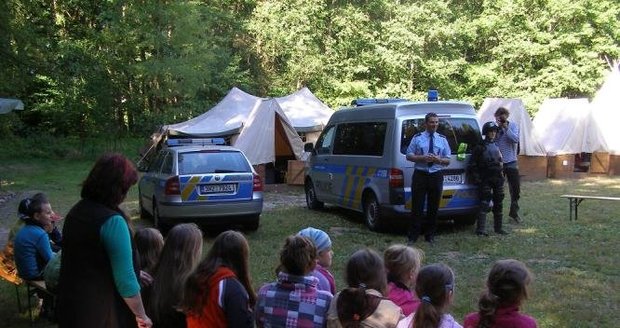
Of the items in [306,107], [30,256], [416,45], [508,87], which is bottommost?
[30,256]

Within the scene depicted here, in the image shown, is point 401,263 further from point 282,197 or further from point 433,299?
point 282,197

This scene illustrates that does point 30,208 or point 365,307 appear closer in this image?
point 365,307

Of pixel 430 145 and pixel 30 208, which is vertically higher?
pixel 430 145

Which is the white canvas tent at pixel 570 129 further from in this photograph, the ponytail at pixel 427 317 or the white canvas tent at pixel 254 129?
the ponytail at pixel 427 317

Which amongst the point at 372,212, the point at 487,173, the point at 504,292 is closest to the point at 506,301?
the point at 504,292

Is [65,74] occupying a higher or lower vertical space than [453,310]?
higher

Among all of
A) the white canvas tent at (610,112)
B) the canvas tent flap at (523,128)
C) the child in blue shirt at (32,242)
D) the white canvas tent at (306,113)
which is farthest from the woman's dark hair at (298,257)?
the white canvas tent at (610,112)

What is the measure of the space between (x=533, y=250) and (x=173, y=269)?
6.11m

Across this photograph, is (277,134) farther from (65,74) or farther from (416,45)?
(416,45)

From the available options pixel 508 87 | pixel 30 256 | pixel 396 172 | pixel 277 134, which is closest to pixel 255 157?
pixel 277 134

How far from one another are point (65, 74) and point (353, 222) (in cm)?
1578

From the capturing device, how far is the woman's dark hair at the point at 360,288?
298 cm

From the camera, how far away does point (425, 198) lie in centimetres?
888

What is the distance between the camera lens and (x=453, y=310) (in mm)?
5695
